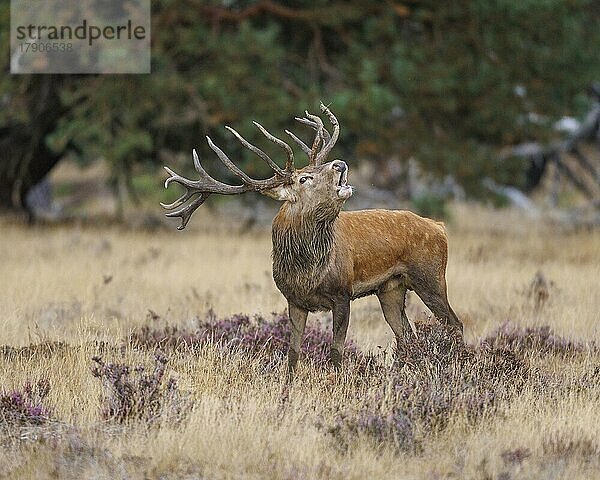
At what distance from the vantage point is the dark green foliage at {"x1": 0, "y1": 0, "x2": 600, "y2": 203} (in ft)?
53.0

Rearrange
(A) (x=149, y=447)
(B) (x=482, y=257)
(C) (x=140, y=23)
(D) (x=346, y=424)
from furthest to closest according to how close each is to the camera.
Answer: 1. (C) (x=140, y=23)
2. (B) (x=482, y=257)
3. (D) (x=346, y=424)
4. (A) (x=149, y=447)

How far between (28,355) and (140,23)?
9256mm

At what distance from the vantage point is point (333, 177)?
7.20m

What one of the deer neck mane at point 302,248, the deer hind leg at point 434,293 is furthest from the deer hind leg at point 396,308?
the deer neck mane at point 302,248

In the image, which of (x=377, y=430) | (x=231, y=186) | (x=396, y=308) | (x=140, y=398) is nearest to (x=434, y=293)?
(x=396, y=308)

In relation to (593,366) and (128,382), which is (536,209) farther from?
(128,382)

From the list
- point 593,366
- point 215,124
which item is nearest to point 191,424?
point 593,366

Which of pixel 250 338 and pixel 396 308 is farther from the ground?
pixel 396 308

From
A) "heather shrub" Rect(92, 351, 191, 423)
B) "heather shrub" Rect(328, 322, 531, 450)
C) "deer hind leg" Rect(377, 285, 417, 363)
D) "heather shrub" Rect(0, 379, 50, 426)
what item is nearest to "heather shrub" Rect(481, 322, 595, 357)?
"heather shrub" Rect(328, 322, 531, 450)

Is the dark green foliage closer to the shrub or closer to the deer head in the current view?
the shrub

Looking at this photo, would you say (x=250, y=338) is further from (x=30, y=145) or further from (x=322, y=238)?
(x=30, y=145)

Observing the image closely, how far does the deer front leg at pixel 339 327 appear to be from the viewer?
7.41 meters

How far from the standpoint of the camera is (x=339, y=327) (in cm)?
743

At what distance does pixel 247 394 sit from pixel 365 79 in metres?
9.53
